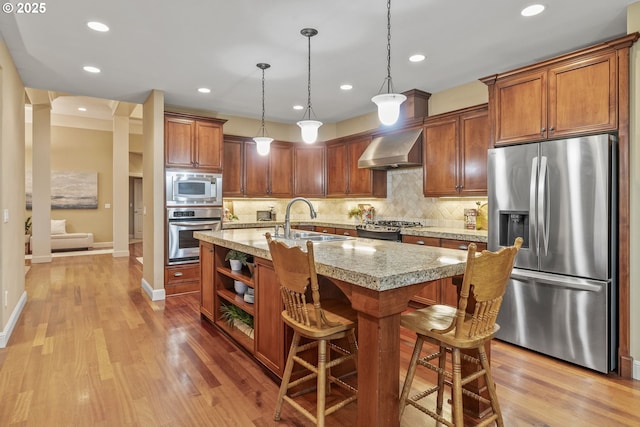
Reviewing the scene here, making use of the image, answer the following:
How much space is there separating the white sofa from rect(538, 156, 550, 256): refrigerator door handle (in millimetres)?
9691

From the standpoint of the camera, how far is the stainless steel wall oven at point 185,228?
193 inches

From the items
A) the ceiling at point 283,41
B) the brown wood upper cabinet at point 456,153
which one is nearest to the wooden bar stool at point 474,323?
the ceiling at point 283,41

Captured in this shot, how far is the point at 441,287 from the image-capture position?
3984 mm

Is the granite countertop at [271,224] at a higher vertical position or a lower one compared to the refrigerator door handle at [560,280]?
higher

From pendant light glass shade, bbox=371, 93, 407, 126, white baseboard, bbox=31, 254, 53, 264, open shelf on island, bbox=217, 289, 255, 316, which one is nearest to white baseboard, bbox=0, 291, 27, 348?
open shelf on island, bbox=217, 289, 255, 316

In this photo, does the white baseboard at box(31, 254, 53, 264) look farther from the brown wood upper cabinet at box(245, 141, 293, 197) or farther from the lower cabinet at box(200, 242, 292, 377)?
the lower cabinet at box(200, 242, 292, 377)

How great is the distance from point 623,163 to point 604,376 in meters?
1.56

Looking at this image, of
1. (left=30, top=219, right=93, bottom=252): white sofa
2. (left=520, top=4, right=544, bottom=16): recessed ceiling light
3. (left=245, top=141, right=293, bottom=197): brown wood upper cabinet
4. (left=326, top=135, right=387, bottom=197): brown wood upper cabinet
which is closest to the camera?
(left=520, top=4, right=544, bottom=16): recessed ceiling light

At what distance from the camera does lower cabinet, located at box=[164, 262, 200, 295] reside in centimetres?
488

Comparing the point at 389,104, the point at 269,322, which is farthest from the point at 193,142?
the point at 389,104

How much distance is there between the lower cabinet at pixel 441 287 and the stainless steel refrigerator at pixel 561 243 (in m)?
0.53

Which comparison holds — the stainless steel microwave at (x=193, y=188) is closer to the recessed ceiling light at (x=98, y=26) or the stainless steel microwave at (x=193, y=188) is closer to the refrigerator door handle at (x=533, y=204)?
the recessed ceiling light at (x=98, y=26)

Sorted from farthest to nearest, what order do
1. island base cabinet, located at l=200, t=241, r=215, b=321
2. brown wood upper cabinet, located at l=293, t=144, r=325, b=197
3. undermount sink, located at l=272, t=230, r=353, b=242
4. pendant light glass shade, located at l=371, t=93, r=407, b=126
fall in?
brown wood upper cabinet, located at l=293, t=144, r=325, b=197
island base cabinet, located at l=200, t=241, r=215, b=321
undermount sink, located at l=272, t=230, r=353, b=242
pendant light glass shade, located at l=371, t=93, r=407, b=126

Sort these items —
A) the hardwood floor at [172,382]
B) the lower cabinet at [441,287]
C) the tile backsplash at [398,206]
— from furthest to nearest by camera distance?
1. the tile backsplash at [398,206]
2. the lower cabinet at [441,287]
3. the hardwood floor at [172,382]
